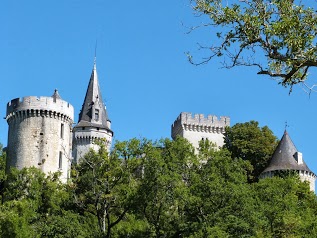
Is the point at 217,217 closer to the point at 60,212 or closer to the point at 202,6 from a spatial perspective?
the point at 60,212

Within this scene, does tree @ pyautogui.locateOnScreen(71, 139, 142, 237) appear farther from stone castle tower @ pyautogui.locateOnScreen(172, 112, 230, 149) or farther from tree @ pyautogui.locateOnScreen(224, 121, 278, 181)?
stone castle tower @ pyautogui.locateOnScreen(172, 112, 230, 149)

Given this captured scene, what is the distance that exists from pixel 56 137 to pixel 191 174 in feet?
57.6

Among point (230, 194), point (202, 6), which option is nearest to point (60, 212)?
point (230, 194)

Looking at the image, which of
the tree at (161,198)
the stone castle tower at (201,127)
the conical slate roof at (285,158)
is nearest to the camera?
the tree at (161,198)

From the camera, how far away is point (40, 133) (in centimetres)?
5206

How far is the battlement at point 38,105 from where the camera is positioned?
5328cm

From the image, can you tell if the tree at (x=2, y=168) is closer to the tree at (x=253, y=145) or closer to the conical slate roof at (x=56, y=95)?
the conical slate roof at (x=56, y=95)

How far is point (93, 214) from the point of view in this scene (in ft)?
132

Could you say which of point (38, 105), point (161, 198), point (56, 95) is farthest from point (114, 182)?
point (56, 95)

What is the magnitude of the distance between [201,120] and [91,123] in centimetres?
1220

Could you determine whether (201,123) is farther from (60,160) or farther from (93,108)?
(60,160)

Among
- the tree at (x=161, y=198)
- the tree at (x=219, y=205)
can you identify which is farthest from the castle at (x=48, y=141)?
the tree at (x=219, y=205)

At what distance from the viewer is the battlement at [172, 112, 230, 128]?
69.6 metres

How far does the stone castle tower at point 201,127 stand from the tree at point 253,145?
8029 millimetres
